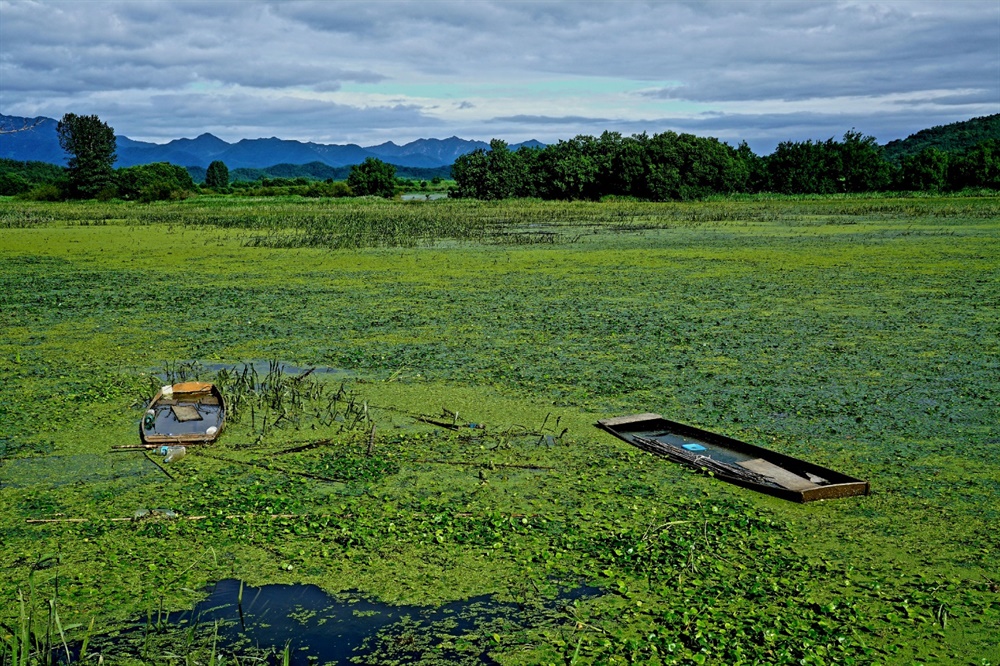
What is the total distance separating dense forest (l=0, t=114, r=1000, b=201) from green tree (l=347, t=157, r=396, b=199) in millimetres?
3897

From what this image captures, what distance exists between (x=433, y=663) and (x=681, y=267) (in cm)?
1451

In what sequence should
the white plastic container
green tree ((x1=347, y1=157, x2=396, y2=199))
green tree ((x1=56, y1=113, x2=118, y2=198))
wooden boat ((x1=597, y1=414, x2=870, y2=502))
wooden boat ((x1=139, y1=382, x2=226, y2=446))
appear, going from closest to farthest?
wooden boat ((x1=597, y1=414, x2=870, y2=502)) < the white plastic container < wooden boat ((x1=139, y1=382, x2=226, y2=446)) < green tree ((x1=56, y1=113, x2=118, y2=198)) < green tree ((x1=347, y1=157, x2=396, y2=199))

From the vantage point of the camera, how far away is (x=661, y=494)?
5.77 meters

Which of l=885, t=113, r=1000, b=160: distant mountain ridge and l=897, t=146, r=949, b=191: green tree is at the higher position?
l=885, t=113, r=1000, b=160: distant mountain ridge

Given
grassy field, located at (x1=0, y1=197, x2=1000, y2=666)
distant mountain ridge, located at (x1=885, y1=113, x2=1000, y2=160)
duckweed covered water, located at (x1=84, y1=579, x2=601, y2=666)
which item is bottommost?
duckweed covered water, located at (x1=84, y1=579, x2=601, y2=666)

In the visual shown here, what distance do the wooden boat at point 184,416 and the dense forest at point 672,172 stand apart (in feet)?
150

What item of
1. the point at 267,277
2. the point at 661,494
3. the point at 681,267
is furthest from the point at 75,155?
the point at 661,494

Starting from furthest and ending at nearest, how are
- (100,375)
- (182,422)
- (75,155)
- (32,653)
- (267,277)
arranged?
1. (75,155)
2. (267,277)
3. (100,375)
4. (182,422)
5. (32,653)

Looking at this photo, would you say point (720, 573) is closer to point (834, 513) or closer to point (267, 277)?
point (834, 513)

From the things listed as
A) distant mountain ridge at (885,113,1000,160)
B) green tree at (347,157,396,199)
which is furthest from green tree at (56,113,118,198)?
distant mountain ridge at (885,113,1000,160)

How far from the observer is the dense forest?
51.9 meters

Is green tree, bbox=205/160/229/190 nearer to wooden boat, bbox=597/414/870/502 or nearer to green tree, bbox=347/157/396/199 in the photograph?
green tree, bbox=347/157/396/199

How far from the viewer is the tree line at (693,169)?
170 feet

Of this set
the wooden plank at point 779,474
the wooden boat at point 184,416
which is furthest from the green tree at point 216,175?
the wooden plank at point 779,474
